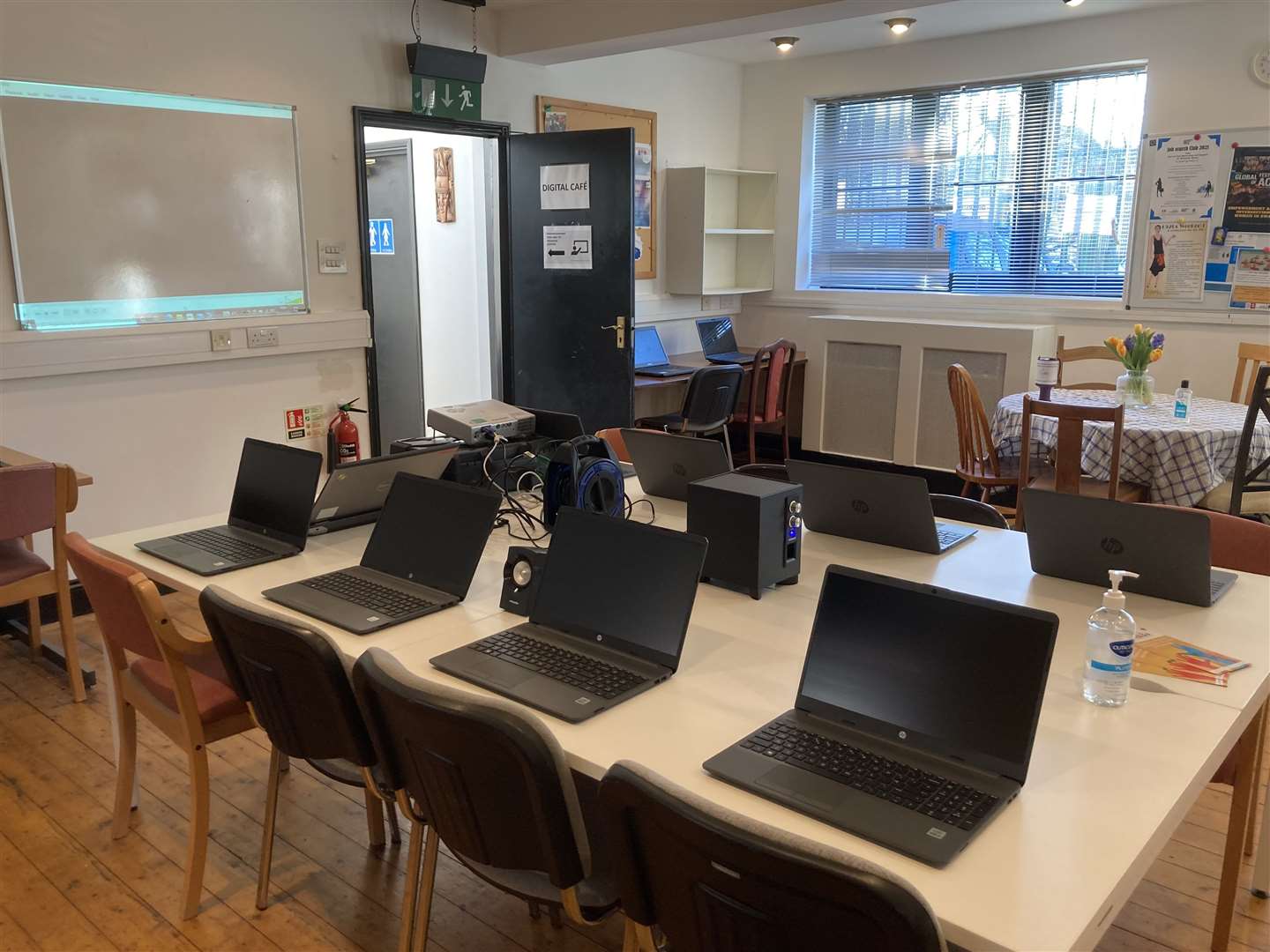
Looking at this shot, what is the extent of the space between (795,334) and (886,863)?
6.18m

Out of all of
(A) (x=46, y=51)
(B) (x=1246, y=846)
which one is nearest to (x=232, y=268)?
(A) (x=46, y=51)

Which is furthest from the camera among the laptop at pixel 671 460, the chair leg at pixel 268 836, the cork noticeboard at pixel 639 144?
the cork noticeboard at pixel 639 144

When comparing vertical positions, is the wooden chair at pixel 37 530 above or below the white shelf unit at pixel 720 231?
below

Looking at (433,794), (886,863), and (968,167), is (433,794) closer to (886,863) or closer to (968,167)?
(886,863)

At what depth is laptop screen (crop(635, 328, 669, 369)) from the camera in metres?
6.31

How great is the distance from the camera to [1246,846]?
246cm

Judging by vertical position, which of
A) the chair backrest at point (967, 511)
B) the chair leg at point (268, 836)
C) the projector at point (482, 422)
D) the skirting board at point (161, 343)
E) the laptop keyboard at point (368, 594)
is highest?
the skirting board at point (161, 343)

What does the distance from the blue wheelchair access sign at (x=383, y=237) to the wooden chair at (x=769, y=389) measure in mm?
2453

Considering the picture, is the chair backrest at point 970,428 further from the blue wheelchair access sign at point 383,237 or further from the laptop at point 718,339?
the blue wheelchair access sign at point 383,237

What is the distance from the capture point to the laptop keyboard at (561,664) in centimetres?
171

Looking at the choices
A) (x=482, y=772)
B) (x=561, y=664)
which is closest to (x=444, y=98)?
(x=561, y=664)

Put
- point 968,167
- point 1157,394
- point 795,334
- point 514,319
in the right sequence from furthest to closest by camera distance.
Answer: point 795,334 < point 968,167 < point 514,319 < point 1157,394

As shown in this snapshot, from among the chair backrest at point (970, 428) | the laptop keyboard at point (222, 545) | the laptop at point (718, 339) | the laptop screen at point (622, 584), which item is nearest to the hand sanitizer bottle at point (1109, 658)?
the laptop screen at point (622, 584)

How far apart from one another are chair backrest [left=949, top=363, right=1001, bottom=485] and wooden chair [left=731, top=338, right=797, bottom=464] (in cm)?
156
